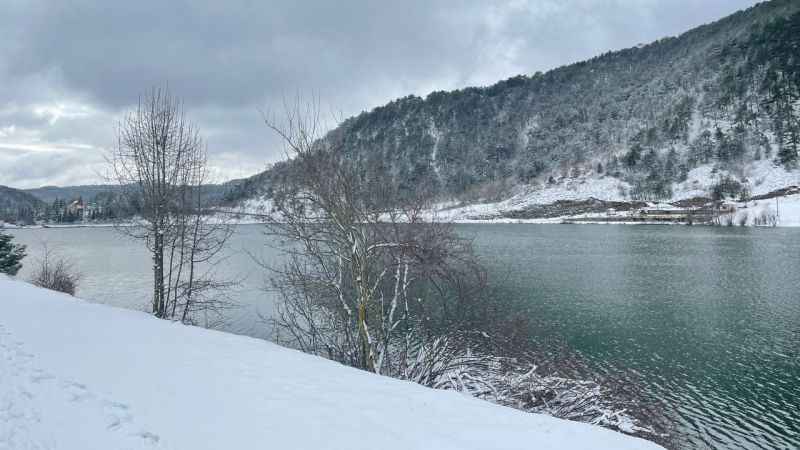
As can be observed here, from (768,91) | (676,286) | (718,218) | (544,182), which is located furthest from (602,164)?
(676,286)

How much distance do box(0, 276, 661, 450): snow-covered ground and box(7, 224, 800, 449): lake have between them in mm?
6531

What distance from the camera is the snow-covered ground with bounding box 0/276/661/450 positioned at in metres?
4.80

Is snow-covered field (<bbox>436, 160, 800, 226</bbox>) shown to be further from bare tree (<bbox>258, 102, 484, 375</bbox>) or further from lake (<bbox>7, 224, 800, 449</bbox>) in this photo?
bare tree (<bbox>258, 102, 484, 375</bbox>)

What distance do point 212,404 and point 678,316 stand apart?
2383 centimetres

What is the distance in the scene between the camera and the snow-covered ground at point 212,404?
480cm

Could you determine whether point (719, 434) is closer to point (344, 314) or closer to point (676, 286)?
point (344, 314)

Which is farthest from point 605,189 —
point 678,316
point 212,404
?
point 212,404

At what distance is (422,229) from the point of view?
1425 cm

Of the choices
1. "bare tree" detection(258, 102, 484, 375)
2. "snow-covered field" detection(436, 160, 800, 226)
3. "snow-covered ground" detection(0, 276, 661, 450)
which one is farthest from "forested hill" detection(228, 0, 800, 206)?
"snow-covered ground" detection(0, 276, 661, 450)

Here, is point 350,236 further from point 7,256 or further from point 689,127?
point 689,127

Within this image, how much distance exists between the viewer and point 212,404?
5.82 m

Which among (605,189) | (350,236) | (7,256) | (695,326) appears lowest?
(695,326)

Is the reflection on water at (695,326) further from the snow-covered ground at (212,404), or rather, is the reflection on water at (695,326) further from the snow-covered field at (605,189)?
the snow-covered field at (605,189)

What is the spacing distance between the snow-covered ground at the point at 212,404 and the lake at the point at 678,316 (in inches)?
257
